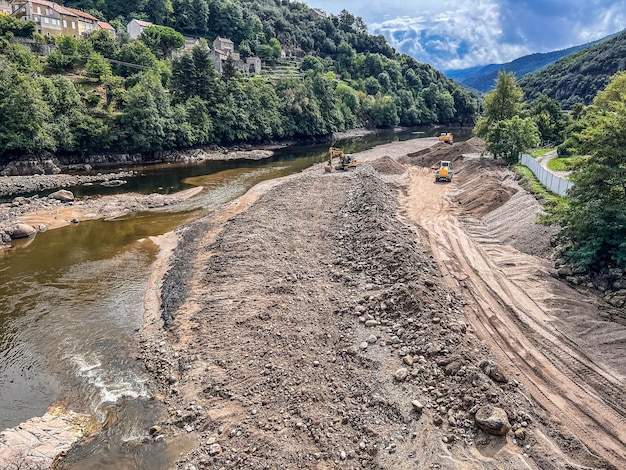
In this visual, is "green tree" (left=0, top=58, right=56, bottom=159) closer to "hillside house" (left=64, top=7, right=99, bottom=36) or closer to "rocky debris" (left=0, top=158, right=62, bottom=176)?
"rocky debris" (left=0, top=158, right=62, bottom=176)

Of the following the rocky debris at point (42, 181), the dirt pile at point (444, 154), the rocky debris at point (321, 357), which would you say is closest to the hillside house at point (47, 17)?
the rocky debris at point (42, 181)

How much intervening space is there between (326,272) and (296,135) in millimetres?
70000

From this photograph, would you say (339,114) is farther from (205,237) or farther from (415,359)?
(415,359)

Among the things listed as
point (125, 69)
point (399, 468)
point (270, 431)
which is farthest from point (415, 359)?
point (125, 69)

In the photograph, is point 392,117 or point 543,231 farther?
point 392,117

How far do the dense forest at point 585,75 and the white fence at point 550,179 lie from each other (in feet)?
338

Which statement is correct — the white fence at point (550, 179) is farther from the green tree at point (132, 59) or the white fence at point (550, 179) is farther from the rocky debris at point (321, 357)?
the green tree at point (132, 59)

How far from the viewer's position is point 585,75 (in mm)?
141750

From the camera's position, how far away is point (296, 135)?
3499 inches

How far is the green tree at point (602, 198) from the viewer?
62.8ft

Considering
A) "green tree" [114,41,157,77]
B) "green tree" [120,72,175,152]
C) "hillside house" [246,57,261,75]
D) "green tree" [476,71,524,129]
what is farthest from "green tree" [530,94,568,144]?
"hillside house" [246,57,261,75]

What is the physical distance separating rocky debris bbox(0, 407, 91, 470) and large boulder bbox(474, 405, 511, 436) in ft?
40.0

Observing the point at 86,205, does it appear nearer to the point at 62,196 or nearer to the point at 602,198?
the point at 62,196

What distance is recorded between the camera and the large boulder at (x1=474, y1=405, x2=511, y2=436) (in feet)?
36.7
